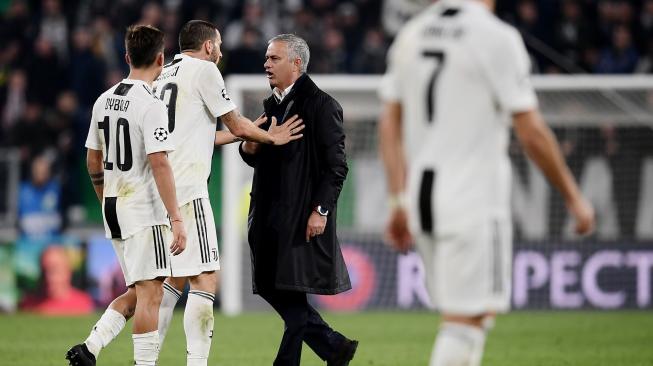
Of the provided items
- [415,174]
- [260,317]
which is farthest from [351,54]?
[415,174]

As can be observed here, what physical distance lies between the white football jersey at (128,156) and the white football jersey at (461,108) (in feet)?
7.62

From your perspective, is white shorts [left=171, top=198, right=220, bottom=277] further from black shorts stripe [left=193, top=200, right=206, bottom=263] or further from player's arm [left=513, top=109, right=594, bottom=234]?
player's arm [left=513, top=109, right=594, bottom=234]

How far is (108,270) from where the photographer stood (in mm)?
15352

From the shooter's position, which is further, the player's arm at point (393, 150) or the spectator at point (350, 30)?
the spectator at point (350, 30)

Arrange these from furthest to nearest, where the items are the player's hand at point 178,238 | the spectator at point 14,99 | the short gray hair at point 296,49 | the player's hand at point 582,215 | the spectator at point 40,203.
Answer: the spectator at point 14,99
the spectator at point 40,203
the short gray hair at point 296,49
the player's hand at point 178,238
the player's hand at point 582,215

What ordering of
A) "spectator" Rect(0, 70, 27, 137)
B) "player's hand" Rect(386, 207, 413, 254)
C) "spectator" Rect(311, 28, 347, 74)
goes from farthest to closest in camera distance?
1. "spectator" Rect(311, 28, 347, 74)
2. "spectator" Rect(0, 70, 27, 137)
3. "player's hand" Rect(386, 207, 413, 254)

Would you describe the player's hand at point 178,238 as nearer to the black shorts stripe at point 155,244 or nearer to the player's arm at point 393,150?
the black shorts stripe at point 155,244

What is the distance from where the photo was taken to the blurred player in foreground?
16.5 ft

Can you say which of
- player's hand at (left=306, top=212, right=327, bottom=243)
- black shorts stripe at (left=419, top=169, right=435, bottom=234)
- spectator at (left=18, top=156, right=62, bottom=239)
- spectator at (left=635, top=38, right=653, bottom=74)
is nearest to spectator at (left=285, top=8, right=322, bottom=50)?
spectator at (left=18, top=156, right=62, bottom=239)

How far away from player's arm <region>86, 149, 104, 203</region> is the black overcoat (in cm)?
92

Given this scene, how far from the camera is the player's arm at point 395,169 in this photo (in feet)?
17.0

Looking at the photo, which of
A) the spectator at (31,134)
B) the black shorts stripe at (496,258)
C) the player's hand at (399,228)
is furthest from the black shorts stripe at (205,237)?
the spectator at (31,134)

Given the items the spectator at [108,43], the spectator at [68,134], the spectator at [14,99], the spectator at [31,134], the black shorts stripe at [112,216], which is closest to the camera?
the black shorts stripe at [112,216]

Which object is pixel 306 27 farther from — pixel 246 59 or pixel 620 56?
pixel 620 56
